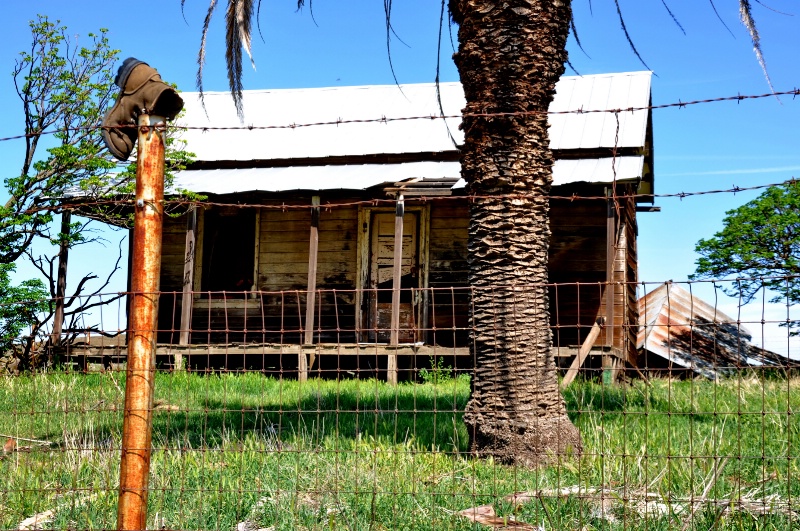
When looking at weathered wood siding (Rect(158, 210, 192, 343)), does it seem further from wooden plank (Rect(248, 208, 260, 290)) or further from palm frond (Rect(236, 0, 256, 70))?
palm frond (Rect(236, 0, 256, 70))

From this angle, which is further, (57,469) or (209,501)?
(57,469)

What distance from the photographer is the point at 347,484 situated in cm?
516

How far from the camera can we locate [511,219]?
6.45m

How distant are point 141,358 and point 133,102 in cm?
129

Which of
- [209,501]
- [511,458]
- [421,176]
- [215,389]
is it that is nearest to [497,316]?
[511,458]

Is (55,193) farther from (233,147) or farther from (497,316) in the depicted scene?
(497,316)

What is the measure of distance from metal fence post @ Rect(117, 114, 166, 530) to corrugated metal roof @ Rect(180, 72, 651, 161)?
37.3 ft

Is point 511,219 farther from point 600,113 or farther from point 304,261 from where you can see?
point 600,113

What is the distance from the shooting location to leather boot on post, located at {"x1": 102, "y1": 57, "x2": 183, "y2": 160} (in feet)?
14.2

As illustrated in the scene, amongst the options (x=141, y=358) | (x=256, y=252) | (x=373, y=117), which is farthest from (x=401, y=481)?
(x=373, y=117)

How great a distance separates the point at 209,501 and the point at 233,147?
12913mm

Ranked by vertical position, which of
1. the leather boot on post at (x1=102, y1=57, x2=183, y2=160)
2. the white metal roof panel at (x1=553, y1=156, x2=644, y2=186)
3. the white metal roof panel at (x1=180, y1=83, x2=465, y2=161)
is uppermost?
the white metal roof panel at (x1=180, y1=83, x2=465, y2=161)

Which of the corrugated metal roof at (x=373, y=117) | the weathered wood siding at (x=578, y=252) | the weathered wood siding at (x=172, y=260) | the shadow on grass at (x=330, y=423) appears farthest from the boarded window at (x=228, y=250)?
the shadow on grass at (x=330, y=423)

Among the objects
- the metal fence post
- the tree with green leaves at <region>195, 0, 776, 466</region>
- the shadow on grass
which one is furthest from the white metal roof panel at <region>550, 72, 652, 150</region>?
the metal fence post
